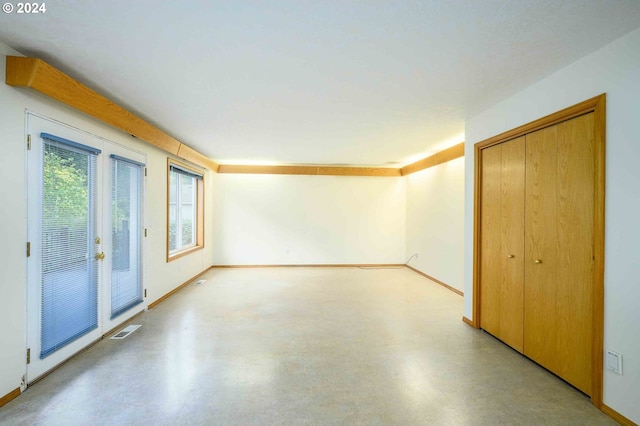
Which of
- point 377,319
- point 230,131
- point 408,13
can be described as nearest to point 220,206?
point 230,131

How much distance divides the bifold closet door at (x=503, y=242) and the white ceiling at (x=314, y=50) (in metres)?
0.65

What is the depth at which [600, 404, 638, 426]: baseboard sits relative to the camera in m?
1.69

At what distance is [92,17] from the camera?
5.09 ft

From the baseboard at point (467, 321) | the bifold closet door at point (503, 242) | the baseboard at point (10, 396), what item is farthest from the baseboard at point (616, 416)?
the baseboard at point (10, 396)

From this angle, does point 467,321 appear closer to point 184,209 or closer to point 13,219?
point 13,219

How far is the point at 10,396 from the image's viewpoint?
1889 millimetres

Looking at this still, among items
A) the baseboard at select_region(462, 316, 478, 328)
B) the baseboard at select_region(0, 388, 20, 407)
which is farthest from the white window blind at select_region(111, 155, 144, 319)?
the baseboard at select_region(462, 316, 478, 328)

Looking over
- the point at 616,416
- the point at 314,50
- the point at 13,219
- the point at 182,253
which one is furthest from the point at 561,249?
the point at 182,253

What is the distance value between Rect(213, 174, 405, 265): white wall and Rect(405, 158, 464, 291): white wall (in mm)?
605

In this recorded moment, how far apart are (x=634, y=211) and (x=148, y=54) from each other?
3.49 meters

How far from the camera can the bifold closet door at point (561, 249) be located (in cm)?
200

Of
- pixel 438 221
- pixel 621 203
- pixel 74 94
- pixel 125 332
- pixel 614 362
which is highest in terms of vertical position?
pixel 74 94

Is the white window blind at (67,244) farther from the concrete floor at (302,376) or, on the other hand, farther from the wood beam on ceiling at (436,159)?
the wood beam on ceiling at (436,159)

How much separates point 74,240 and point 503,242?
4299 mm
